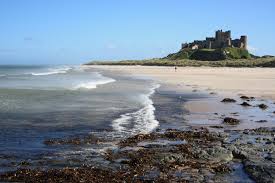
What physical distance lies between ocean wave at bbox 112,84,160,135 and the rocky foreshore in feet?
4.85

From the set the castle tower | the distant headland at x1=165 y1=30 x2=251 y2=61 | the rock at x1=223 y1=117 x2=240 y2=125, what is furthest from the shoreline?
the castle tower

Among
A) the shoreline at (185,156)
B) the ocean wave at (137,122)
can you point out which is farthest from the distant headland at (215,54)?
the shoreline at (185,156)

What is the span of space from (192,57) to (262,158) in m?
117

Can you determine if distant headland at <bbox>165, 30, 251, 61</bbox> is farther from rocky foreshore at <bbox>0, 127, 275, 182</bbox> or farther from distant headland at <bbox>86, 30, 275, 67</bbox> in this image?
rocky foreshore at <bbox>0, 127, 275, 182</bbox>

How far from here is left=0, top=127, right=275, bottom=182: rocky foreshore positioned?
8.09 m

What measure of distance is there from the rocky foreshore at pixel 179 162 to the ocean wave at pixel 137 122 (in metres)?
1.48

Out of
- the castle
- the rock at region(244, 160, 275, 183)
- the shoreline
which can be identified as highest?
the castle

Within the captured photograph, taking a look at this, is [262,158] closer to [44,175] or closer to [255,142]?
[255,142]

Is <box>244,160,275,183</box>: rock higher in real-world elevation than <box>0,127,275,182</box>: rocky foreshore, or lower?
higher

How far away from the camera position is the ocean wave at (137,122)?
44.6ft

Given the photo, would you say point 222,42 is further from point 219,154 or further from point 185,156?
point 185,156

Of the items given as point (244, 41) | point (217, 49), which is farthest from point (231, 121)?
point (244, 41)

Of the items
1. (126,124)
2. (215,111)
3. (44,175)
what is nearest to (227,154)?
(44,175)

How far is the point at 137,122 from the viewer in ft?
50.4
